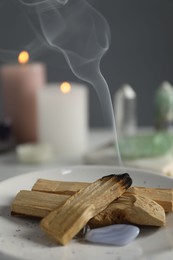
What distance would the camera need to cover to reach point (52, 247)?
0.38 metres

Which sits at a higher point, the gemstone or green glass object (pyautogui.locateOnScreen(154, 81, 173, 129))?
the gemstone

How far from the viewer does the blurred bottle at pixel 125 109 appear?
40.4 inches

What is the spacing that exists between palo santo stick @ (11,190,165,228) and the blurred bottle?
582mm

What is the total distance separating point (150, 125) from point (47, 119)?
1.82ft

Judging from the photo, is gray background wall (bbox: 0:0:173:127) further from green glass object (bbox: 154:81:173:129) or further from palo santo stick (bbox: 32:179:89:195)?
palo santo stick (bbox: 32:179:89:195)

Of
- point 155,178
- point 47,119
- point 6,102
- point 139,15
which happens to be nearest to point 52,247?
point 155,178

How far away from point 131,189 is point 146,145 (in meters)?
0.41

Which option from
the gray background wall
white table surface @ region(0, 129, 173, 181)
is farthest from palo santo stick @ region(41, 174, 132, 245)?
the gray background wall

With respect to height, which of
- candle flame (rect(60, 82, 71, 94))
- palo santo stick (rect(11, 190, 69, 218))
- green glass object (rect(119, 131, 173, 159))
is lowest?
green glass object (rect(119, 131, 173, 159))

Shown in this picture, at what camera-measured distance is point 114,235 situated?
1.31 ft

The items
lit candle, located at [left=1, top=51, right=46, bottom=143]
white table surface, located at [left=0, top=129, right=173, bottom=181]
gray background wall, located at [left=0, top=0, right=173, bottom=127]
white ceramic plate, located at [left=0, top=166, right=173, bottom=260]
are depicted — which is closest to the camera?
white ceramic plate, located at [left=0, top=166, right=173, bottom=260]

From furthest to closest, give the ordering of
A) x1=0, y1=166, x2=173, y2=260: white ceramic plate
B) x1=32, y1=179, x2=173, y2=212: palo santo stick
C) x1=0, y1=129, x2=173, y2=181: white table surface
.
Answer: x1=0, y1=129, x2=173, y2=181: white table surface < x1=32, y1=179, x2=173, y2=212: palo santo stick < x1=0, y1=166, x2=173, y2=260: white ceramic plate

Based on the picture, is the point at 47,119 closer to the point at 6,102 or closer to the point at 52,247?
the point at 6,102

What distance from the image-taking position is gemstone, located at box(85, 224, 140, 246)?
391 mm
